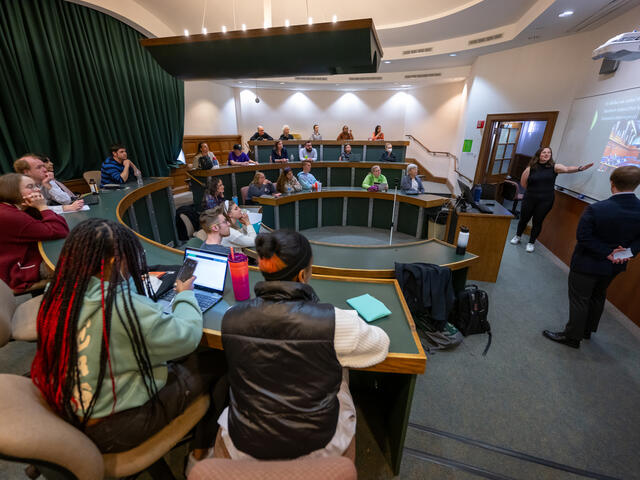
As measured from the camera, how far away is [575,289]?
2.27 meters

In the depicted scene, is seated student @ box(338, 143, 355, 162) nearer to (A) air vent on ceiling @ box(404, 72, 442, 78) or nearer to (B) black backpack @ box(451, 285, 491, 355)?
(A) air vent on ceiling @ box(404, 72, 442, 78)

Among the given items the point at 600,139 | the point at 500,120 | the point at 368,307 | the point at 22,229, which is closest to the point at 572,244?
the point at 600,139

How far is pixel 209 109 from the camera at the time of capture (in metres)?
8.12

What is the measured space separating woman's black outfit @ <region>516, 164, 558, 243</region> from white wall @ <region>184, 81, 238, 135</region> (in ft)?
25.1

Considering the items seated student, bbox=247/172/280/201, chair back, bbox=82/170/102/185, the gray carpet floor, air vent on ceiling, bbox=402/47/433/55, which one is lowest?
the gray carpet floor

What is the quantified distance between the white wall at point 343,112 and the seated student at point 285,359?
377 inches

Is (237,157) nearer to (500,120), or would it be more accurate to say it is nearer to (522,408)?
(500,120)

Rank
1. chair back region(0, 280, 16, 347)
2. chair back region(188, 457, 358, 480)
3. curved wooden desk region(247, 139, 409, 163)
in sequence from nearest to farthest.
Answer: chair back region(188, 457, 358, 480)
chair back region(0, 280, 16, 347)
curved wooden desk region(247, 139, 409, 163)

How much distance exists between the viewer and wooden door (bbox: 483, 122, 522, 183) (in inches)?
252

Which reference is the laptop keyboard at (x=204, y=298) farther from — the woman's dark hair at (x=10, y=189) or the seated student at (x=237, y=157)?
the seated student at (x=237, y=157)

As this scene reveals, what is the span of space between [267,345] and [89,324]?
55 cm

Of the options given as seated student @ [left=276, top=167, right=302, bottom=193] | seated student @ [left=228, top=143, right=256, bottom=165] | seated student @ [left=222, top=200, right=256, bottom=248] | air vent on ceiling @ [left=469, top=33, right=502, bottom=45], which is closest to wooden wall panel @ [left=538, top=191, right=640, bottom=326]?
air vent on ceiling @ [left=469, top=33, right=502, bottom=45]

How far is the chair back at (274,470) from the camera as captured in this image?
707 millimetres

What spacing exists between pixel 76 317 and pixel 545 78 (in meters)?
6.94
